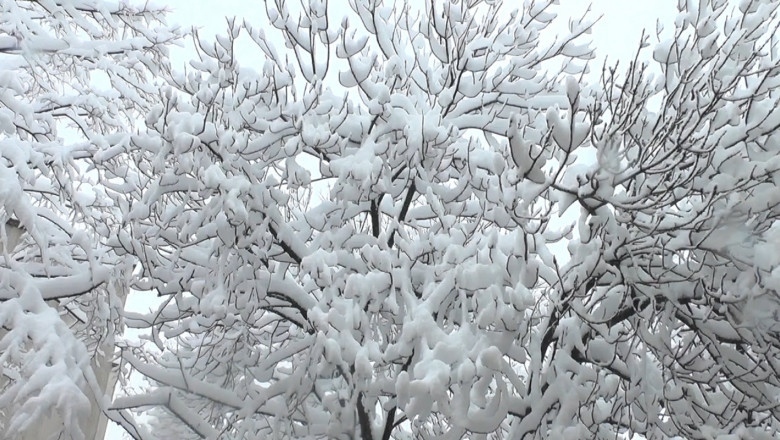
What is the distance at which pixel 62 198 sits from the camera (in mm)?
4816

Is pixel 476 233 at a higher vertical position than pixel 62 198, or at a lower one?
lower

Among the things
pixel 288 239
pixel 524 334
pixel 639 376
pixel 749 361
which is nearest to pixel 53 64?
pixel 288 239

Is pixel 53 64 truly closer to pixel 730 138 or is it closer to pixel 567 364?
pixel 567 364

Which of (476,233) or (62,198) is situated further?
(62,198)

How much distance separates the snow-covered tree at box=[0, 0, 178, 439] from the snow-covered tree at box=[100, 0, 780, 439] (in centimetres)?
36

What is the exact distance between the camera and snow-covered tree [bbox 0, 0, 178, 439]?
3303 mm

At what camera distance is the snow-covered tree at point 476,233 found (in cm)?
267

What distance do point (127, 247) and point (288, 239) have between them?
3.25 feet

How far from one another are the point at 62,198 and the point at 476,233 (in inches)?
127

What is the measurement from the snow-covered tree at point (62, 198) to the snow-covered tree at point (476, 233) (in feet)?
1.19

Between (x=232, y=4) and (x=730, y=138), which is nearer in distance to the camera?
(x=730, y=138)

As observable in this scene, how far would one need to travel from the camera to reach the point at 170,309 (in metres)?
4.30

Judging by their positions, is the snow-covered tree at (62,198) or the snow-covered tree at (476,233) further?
the snow-covered tree at (62,198)

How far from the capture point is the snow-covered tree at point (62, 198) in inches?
130
